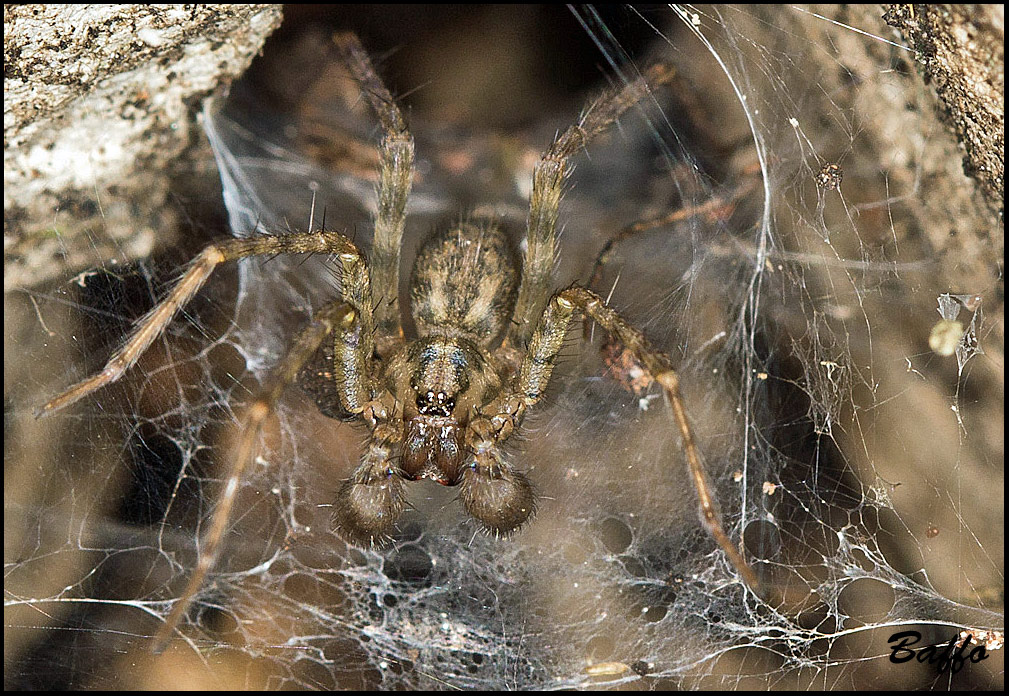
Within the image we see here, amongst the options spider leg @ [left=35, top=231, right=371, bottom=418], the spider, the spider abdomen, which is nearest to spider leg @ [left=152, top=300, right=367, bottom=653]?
the spider

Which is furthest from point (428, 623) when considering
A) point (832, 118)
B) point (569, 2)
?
point (569, 2)

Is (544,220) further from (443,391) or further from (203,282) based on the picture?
(203,282)

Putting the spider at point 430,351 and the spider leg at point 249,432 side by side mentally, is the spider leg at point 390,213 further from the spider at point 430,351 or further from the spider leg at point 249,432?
the spider leg at point 249,432

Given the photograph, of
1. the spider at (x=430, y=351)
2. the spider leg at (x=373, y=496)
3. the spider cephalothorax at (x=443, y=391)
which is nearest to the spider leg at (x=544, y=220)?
the spider at (x=430, y=351)

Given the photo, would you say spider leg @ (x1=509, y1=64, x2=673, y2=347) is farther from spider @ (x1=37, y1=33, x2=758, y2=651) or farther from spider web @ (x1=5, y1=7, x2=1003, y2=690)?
spider web @ (x1=5, y1=7, x2=1003, y2=690)

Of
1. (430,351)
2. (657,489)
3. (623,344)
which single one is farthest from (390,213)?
(657,489)

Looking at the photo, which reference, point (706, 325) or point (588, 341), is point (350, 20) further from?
point (706, 325)
